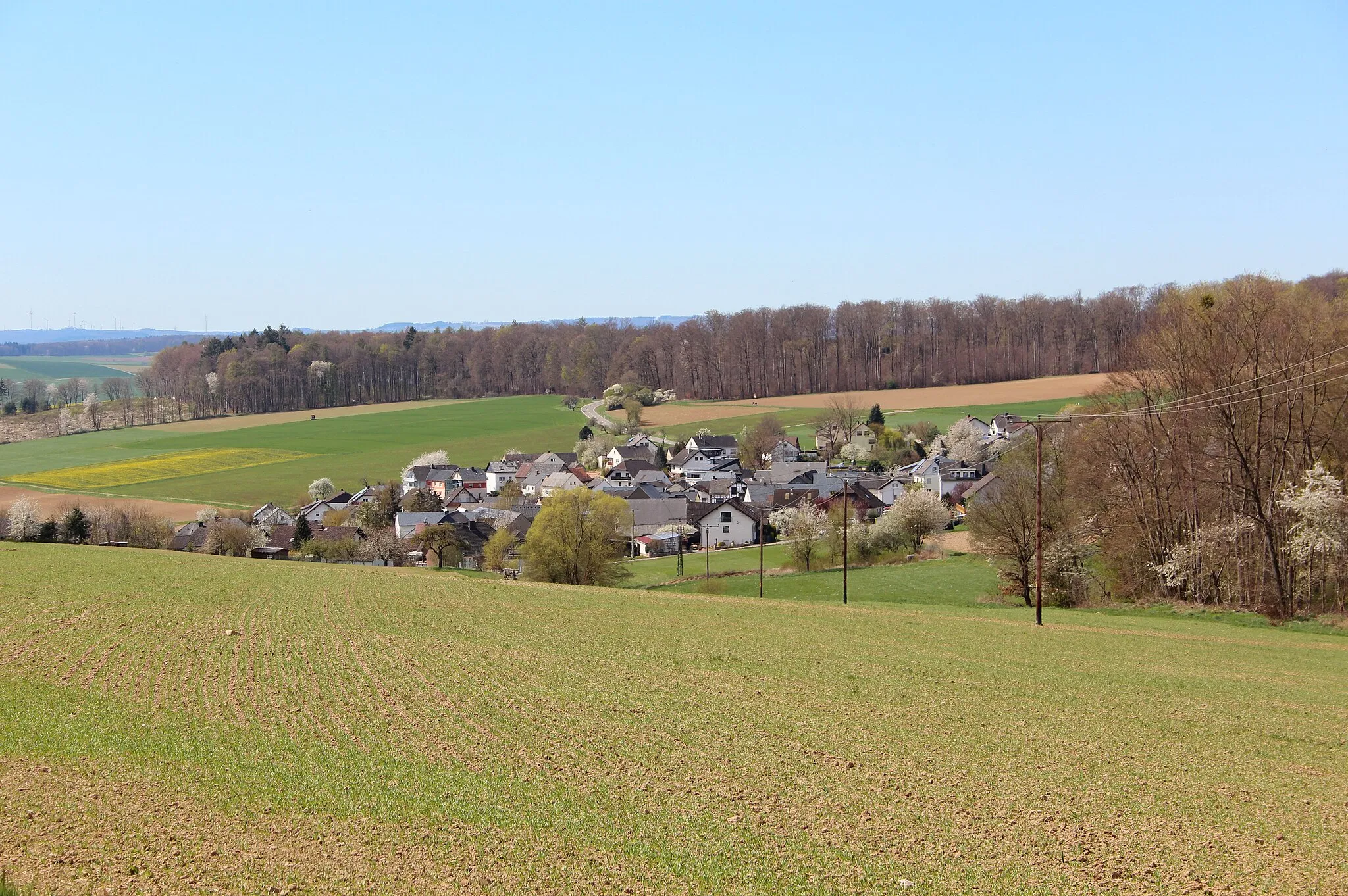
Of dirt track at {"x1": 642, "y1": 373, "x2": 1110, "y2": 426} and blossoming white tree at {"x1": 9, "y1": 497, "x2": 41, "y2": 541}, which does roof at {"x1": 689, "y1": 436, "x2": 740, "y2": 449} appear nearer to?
dirt track at {"x1": 642, "y1": 373, "x2": 1110, "y2": 426}

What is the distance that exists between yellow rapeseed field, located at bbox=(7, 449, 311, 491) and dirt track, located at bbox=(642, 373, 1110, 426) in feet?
143

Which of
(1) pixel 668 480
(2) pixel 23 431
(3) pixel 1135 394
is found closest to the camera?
(3) pixel 1135 394

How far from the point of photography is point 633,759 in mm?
14367

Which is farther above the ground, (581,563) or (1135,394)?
(1135,394)

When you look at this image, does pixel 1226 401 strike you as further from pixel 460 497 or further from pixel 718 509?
pixel 460 497

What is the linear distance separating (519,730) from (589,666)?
523cm

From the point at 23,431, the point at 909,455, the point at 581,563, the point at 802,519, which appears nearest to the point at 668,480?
the point at 909,455

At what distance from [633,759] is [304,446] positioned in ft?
352

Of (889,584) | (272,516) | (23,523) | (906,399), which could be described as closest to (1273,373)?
(889,584)

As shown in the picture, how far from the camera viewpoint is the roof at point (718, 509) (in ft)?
236

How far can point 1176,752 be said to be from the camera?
15.5 m

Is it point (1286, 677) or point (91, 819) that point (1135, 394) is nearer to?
point (1286, 677)

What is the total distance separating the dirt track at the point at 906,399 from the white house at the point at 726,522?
156 feet

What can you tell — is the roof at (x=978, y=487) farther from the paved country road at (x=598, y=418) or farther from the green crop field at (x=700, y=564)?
the paved country road at (x=598, y=418)
